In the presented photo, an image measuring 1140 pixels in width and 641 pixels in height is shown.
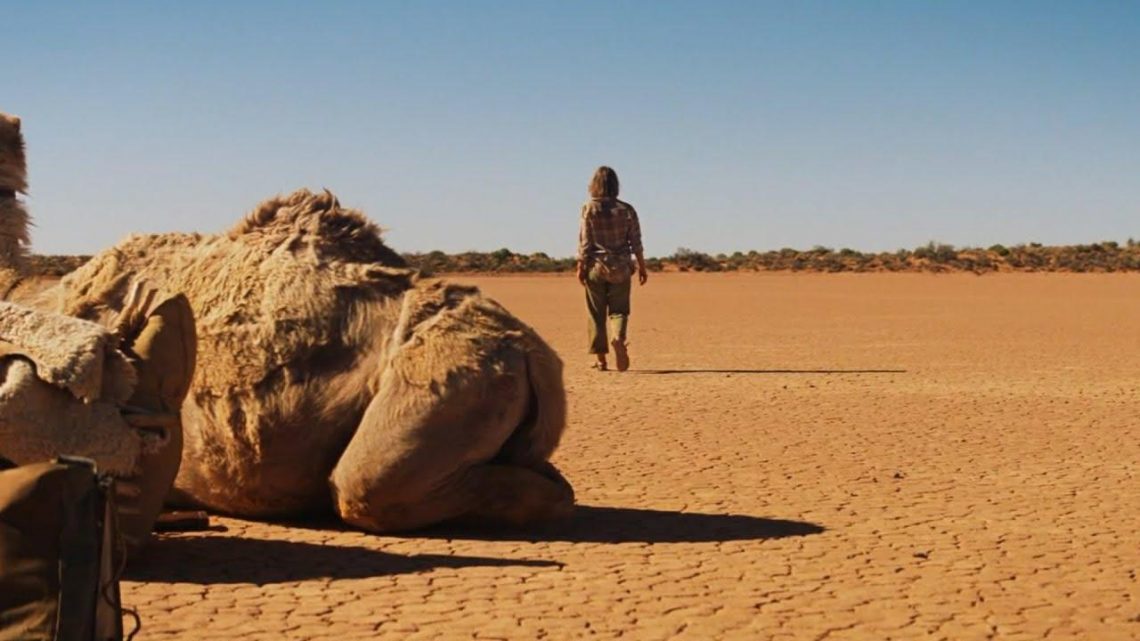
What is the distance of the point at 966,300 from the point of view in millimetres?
38000

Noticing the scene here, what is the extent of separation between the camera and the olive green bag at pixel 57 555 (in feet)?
13.8

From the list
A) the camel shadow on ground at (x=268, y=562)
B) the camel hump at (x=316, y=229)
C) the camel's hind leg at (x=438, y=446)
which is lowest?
the camel shadow on ground at (x=268, y=562)

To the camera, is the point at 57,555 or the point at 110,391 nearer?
the point at 57,555

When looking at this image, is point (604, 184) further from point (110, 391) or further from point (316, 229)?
point (110, 391)

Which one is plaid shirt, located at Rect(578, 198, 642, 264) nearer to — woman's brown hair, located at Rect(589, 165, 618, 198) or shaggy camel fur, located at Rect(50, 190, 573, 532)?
woman's brown hair, located at Rect(589, 165, 618, 198)

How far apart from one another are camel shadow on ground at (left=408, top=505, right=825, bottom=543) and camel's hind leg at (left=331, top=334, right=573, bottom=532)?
13cm

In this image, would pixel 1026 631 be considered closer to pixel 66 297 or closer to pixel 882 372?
pixel 66 297

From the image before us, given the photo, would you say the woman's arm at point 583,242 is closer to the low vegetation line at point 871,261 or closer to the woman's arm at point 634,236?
the woman's arm at point 634,236

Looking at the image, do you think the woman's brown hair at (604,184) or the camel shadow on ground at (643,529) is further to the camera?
the woman's brown hair at (604,184)

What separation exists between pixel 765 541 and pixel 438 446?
1.62 meters

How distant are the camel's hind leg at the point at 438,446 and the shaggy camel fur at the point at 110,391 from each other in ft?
2.89

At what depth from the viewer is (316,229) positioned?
7805 mm

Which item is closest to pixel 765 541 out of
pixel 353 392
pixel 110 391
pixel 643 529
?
pixel 643 529

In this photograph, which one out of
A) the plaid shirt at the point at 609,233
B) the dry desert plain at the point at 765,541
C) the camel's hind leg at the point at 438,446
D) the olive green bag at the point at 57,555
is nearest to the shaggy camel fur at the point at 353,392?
the camel's hind leg at the point at 438,446
